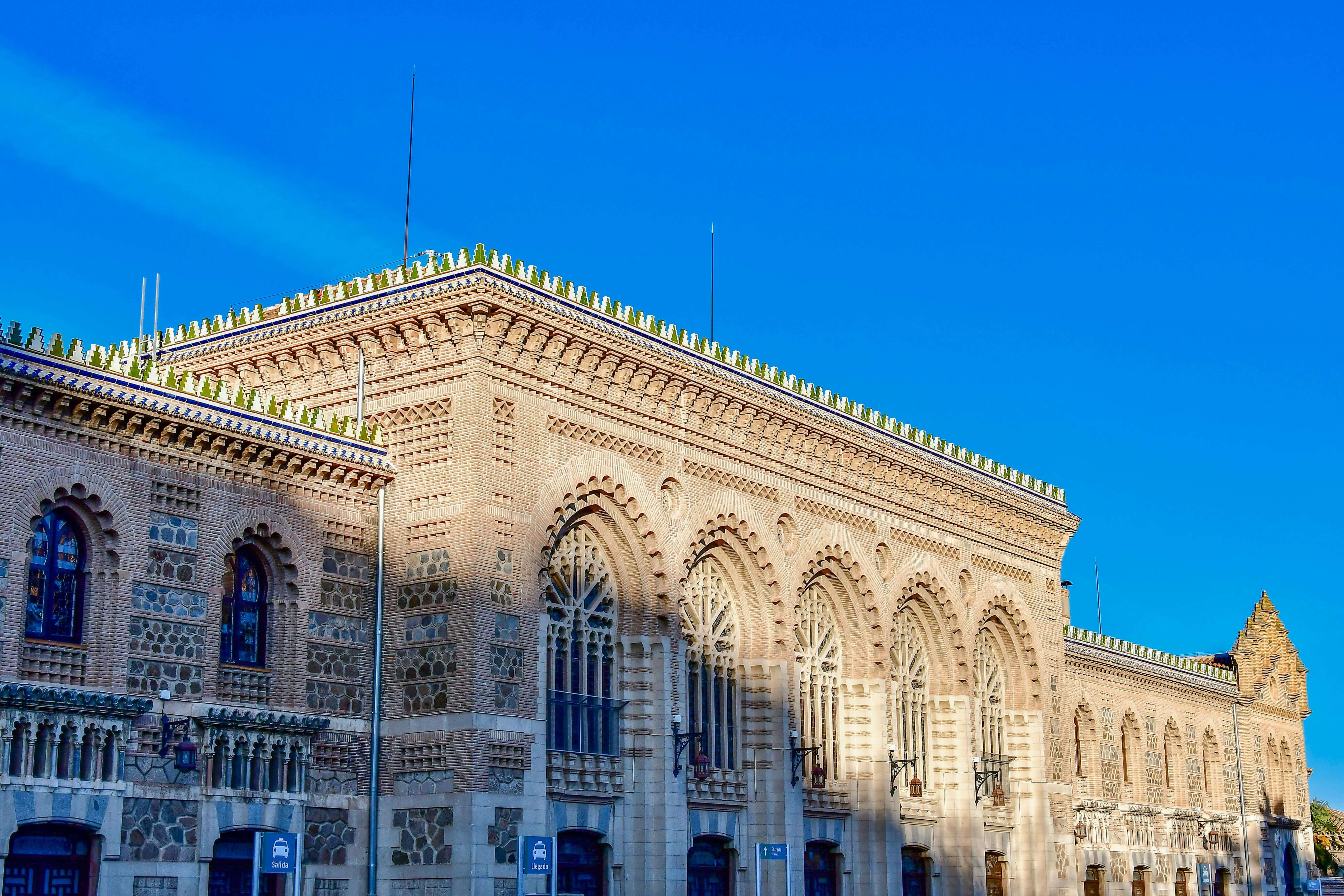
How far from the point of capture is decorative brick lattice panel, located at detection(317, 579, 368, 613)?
91.0 ft

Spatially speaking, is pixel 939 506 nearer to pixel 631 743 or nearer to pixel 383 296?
pixel 631 743

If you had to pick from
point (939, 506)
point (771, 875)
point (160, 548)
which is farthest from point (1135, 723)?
point (160, 548)

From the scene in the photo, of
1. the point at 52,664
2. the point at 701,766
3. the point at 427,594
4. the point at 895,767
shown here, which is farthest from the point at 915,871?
the point at 52,664

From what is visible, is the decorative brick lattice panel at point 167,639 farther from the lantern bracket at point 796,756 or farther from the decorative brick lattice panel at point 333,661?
the lantern bracket at point 796,756

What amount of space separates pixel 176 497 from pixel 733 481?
12.2 metres

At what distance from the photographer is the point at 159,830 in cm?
2434

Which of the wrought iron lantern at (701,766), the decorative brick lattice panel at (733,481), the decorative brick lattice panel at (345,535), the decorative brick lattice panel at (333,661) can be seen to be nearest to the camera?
the decorative brick lattice panel at (333,661)

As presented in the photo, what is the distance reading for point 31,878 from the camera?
22.9 metres

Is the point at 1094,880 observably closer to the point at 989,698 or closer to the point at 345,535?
the point at 989,698

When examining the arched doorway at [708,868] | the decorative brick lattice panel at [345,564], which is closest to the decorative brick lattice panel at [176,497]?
the decorative brick lattice panel at [345,564]

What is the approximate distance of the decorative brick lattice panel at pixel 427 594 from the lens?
27.8 meters

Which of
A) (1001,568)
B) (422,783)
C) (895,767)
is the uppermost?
(1001,568)

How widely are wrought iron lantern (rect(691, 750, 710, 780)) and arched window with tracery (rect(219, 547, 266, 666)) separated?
9.13m

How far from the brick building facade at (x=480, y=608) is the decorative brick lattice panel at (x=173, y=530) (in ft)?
0.24
